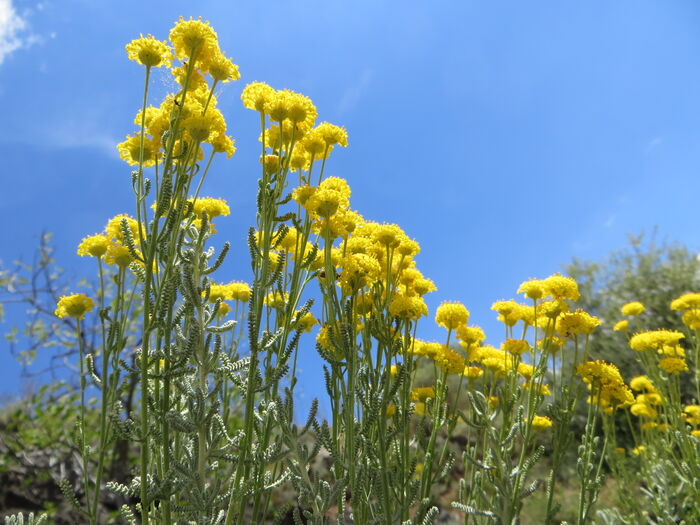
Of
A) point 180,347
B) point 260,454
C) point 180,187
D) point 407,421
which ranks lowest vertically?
point 260,454

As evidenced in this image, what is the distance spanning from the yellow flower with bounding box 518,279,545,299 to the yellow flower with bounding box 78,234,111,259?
182cm

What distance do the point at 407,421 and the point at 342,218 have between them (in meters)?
0.77

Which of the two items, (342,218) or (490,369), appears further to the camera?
(490,369)

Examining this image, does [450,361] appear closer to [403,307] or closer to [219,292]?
[403,307]

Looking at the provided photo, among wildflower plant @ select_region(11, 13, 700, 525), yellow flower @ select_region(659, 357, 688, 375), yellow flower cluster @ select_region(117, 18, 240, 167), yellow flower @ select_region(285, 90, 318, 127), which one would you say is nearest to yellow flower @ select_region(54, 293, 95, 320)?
wildflower plant @ select_region(11, 13, 700, 525)

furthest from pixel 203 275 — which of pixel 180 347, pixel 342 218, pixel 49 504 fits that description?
pixel 49 504

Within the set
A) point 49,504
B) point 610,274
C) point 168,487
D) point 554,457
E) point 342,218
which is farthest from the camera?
point 610,274

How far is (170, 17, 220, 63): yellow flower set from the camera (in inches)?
67.2

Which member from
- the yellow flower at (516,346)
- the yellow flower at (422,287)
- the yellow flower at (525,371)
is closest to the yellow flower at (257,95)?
the yellow flower at (422,287)

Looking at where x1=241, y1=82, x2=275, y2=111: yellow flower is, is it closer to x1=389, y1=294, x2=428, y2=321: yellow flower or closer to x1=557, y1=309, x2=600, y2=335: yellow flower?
x1=389, y1=294, x2=428, y2=321: yellow flower

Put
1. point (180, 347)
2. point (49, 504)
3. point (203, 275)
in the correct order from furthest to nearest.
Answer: point (49, 504)
point (203, 275)
point (180, 347)

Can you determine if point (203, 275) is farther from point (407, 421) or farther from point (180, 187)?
point (407, 421)

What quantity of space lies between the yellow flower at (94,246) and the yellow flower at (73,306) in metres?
0.19

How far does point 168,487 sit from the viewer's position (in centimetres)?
153
